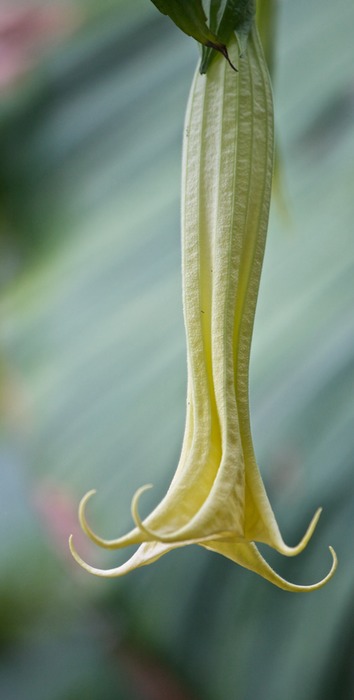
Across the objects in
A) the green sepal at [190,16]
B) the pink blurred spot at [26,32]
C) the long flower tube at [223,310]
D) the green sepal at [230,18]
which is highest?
the pink blurred spot at [26,32]

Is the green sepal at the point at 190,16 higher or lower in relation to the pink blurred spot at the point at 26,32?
lower

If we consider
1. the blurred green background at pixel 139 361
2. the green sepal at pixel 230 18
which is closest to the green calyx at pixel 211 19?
the green sepal at pixel 230 18

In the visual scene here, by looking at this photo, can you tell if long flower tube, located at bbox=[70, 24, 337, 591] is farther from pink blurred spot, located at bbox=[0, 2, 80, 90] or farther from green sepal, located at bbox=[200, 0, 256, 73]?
pink blurred spot, located at bbox=[0, 2, 80, 90]

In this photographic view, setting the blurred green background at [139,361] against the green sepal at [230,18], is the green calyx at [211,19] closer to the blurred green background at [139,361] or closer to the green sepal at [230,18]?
the green sepal at [230,18]

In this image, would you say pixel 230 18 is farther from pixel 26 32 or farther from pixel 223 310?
pixel 26 32

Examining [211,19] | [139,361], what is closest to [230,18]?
[211,19]

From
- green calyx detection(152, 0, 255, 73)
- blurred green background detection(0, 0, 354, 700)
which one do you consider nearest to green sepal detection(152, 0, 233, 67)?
green calyx detection(152, 0, 255, 73)

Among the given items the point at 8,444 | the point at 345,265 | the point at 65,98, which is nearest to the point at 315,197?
the point at 345,265
